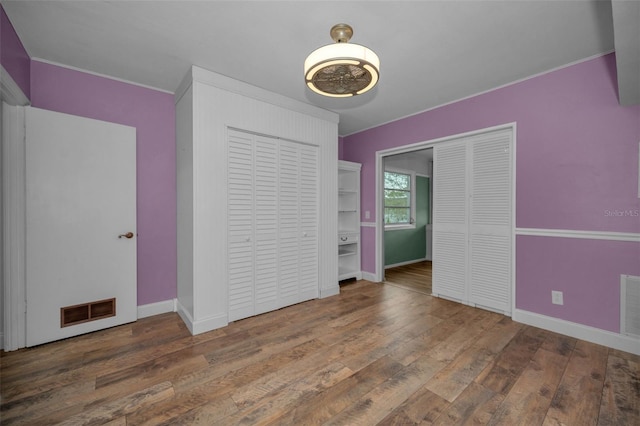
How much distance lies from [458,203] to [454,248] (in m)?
0.60

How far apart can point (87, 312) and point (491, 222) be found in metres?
4.42

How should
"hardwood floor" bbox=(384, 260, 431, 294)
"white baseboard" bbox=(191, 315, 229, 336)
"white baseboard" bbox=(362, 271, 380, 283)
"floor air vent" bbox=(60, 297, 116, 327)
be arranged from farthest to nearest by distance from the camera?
"white baseboard" bbox=(362, 271, 380, 283) → "hardwood floor" bbox=(384, 260, 431, 294) → "white baseboard" bbox=(191, 315, 229, 336) → "floor air vent" bbox=(60, 297, 116, 327)

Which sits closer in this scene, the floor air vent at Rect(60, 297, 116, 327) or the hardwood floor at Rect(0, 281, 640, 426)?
the hardwood floor at Rect(0, 281, 640, 426)

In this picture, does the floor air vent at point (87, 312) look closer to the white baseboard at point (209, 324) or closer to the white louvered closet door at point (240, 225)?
the white baseboard at point (209, 324)

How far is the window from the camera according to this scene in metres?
5.88

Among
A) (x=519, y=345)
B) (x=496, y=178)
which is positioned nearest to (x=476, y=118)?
(x=496, y=178)

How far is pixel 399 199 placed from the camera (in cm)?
609

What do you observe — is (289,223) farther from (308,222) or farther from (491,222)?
(491,222)

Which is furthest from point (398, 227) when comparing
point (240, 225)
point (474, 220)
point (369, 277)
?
point (240, 225)

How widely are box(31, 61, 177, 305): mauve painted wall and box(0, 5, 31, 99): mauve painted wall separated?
263 millimetres

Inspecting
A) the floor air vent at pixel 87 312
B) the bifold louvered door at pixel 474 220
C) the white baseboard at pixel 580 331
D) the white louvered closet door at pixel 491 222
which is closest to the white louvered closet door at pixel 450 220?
the bifold louvered door at pixel 474 220

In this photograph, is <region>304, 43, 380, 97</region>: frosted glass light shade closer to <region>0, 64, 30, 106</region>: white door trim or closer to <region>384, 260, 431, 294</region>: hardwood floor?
<region>0, 64, 30, 106</region>: white door trim

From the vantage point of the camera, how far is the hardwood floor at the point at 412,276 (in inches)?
166

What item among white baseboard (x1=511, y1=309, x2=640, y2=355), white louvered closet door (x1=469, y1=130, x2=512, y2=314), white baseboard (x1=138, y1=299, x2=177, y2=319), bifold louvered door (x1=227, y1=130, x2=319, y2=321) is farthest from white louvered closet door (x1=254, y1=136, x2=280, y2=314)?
white baseboard (x1=511, y1=309, x2=640, y2=355)
